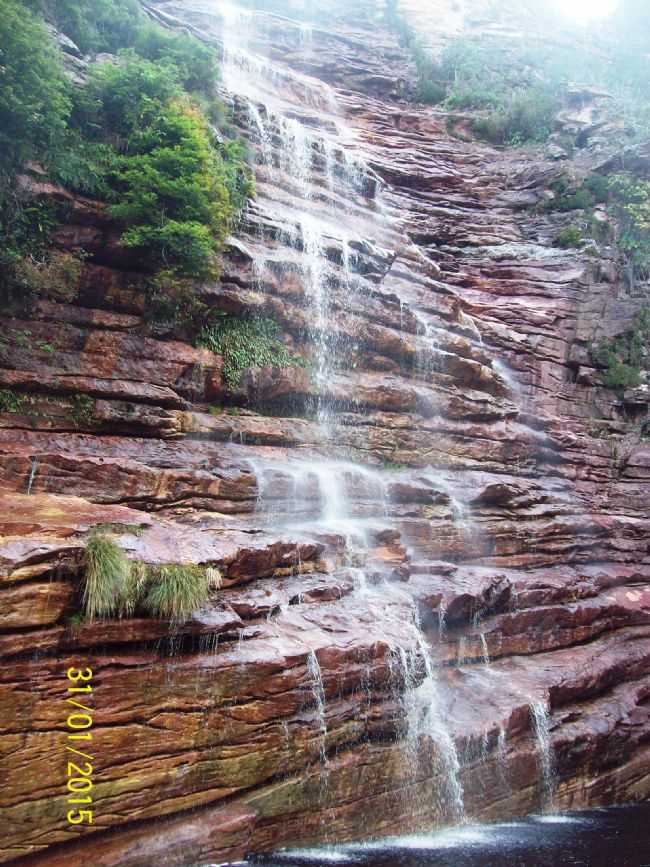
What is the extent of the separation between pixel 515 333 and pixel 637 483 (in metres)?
6.06

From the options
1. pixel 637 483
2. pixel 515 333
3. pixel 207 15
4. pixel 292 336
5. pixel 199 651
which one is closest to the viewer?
pixel 199 651

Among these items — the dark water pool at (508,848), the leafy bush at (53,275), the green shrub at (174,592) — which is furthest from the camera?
the leafy bush at (53,275)

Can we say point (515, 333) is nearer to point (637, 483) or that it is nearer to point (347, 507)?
point (637, 483)

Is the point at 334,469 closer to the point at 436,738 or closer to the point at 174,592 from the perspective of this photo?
the point at 436,738

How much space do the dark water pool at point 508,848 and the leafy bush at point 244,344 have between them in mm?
8919

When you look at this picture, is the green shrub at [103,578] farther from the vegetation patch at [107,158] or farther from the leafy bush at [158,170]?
the leafy bush at [158,170]

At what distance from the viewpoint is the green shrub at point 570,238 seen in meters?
23.6

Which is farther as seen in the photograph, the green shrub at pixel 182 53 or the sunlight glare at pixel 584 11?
the sunlight glare at pixel 584 11

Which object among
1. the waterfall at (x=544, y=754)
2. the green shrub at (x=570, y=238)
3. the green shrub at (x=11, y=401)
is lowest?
the waterfall at (x=544, y=754)

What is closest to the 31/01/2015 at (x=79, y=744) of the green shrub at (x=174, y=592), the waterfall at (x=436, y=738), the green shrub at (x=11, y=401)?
the green shrub at (x=174, y=592)

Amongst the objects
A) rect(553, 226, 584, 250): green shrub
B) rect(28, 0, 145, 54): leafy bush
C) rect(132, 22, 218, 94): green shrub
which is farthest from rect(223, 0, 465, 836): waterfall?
rect(553, 226, 584, 250): green shrub

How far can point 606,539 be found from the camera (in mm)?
16422

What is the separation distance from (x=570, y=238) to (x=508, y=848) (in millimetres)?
21388

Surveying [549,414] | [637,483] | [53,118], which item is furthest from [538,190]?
[53,118]
